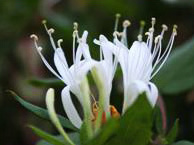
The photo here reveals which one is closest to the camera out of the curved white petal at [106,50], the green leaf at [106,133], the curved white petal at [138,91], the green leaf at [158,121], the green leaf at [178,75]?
the green leaf at [106,133]

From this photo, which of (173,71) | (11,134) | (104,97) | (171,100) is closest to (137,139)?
(104,97)

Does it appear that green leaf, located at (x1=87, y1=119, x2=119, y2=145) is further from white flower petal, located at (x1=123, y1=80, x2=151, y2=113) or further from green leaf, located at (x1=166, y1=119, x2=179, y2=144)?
green leaf, located at (x1=166, y1=119, x2=179, y2=144)

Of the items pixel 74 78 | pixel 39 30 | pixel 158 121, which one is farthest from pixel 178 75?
pixel 39 30

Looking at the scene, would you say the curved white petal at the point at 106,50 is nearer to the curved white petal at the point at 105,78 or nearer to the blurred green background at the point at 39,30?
the curved white petal at the point at 105,78

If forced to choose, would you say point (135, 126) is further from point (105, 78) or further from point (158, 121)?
point (158, 121)

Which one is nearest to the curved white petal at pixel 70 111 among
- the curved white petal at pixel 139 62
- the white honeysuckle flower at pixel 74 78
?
the white honeysuckle flower at pixel 74 78

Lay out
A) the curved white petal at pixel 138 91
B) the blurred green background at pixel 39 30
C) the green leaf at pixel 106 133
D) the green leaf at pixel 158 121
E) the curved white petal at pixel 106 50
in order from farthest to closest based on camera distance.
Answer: the blurred green background at pixel 39 30, the green leaf at pixel 158 121, the curved white petal at pixel 106 50, the curved white petal at pixel 138 91, the green leaf at pixel 106 133
